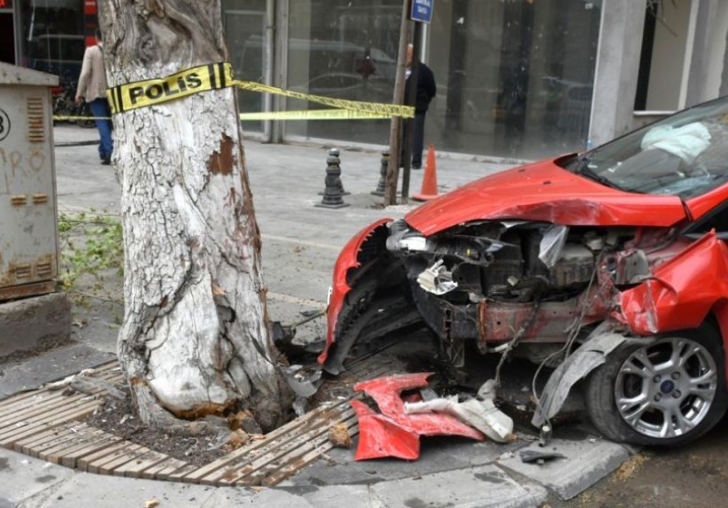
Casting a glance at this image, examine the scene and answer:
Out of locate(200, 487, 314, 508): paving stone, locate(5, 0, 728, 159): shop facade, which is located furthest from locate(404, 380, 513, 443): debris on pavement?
locate(5, 0, 728, 159): shop facade

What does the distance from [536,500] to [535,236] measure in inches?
56.0

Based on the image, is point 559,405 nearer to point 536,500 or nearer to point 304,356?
point 536,500

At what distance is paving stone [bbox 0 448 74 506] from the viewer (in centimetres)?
364

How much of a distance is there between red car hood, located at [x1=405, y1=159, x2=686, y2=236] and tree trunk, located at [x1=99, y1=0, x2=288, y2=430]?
1170 millimetres

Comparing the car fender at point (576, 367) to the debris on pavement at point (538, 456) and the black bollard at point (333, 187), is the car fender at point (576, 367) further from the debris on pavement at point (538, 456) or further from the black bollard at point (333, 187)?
the black bollard at point (333, 187)

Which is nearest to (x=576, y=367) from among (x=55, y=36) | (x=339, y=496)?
(x=339, y=496)

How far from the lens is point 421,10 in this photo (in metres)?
9.71

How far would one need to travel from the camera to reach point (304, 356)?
5.27 m

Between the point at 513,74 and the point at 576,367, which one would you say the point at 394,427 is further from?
the point at 513,74

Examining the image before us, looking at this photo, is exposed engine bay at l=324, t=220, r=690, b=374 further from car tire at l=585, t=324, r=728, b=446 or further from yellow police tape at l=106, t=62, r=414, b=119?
yellow police tape at l=106, t=62, r=414, b=119

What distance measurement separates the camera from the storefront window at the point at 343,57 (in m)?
15.8

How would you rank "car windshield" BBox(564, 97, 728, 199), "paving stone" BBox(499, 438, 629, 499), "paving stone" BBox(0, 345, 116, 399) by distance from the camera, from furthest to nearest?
"paving stone" BBox(0, 345, 116, 399), "car windshield" BBox(564, 97, 728, 199), "paving stone" BBox(499, 438, 629, 499)

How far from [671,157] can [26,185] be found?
4.05 metres

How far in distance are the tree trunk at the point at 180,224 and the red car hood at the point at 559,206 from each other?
1170mm
